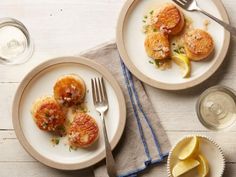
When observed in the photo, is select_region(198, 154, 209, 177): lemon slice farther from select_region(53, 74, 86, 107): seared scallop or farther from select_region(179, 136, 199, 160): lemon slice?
select_region(53, 74, 86, 107): seared scallop

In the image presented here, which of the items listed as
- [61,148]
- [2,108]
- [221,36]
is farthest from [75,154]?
[221,36]

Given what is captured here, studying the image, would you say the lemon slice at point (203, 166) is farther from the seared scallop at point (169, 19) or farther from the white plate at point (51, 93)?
the seared scallop at point (169, 19)

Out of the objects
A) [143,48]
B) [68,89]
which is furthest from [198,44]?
[68,89]

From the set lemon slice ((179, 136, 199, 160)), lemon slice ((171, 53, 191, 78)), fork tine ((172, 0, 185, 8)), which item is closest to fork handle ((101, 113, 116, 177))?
lemon slice ((179, 136, 199, 160))

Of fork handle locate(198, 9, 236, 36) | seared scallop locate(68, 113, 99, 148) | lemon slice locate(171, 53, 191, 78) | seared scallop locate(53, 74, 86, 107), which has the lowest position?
seared scallop locate(68, 113, 99, 148)

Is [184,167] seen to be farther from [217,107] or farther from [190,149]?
[217,107]

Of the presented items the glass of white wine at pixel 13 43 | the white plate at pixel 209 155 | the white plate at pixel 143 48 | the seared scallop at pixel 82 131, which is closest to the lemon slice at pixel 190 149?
the white plate at pixel 209 155
